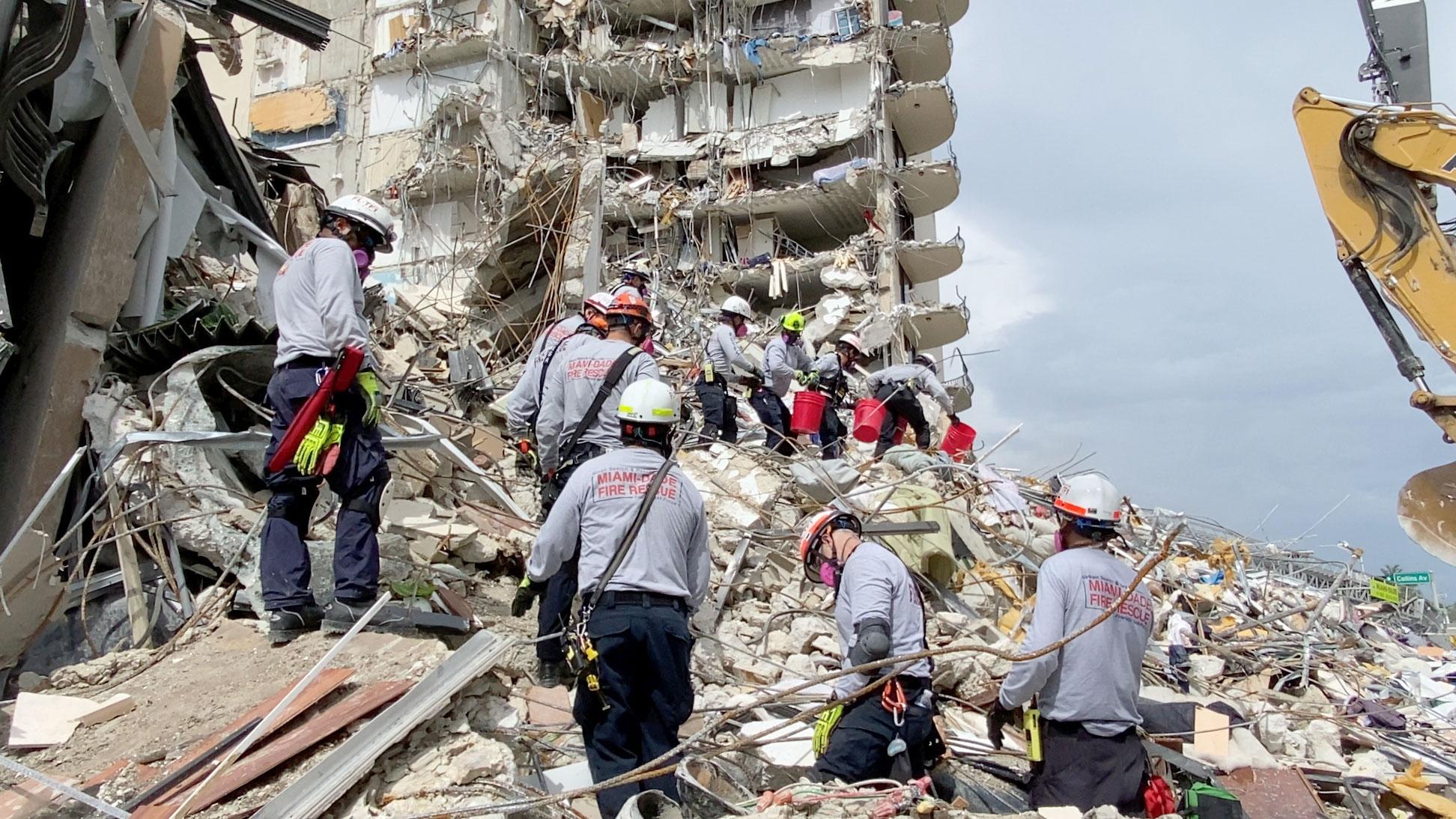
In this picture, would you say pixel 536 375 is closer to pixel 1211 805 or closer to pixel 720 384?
pixel 720 384

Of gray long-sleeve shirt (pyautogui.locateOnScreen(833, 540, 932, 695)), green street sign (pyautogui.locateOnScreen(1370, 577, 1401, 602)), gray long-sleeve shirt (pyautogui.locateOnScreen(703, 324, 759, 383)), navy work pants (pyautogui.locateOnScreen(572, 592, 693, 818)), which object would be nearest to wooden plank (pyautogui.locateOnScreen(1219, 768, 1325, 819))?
gray long-sleeve shirt (pyautogui.locateOnScreen(833, 540, 932, 695))

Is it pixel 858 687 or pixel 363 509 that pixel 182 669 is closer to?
pixel 363 509

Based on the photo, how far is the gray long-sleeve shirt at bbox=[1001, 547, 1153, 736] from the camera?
11.1 feet

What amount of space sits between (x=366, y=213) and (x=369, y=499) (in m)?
1.17

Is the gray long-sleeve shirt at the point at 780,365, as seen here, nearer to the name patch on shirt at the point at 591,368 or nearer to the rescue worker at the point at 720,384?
the rescue worker at the point at 720,384

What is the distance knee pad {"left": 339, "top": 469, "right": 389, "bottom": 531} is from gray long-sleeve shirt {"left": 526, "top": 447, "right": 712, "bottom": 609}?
69cm

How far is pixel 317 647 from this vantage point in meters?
3.73

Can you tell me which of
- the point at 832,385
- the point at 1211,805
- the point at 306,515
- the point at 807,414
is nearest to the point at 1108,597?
the point at 1211,805

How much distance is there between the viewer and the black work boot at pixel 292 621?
3.75 meters

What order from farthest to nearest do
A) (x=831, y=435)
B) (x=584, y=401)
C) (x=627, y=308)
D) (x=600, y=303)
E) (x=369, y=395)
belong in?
(x=831, y=435) < (x=600, y=303) < (x=627, y=308) < (x=584, y=401) < (x=369, y=395)

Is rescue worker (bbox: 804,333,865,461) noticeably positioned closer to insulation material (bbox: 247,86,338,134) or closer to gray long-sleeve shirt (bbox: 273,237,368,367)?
gray long-sleeve shirt (bbox: 273,237,368,367)

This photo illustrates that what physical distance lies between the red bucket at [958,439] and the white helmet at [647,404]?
530cm

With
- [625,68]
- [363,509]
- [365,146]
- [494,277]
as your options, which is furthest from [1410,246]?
[365,146]

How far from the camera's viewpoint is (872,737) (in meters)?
3.54
